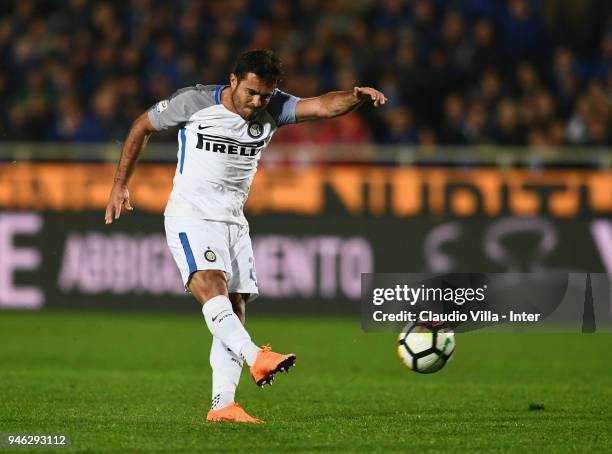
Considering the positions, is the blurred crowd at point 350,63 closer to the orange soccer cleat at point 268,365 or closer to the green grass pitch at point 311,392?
the green grass pitch at point 311,392

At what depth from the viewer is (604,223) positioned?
49.2 feet

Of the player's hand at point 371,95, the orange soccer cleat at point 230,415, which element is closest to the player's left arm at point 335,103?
the player's hand at point 371,95

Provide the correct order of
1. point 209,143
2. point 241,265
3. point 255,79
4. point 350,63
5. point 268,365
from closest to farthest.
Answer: point 268,365 → point 255,79 → point 209,143 → point 241,265 → point 350,63

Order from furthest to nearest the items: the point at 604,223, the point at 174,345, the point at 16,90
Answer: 1. the point at 16,90
2. the point at 604,223
3. the point at 174,345

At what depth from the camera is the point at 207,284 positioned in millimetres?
7008

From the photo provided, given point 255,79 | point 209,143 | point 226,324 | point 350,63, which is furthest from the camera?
point 350,63

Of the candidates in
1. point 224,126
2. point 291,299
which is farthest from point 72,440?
point 291,299

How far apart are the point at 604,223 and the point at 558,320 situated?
7875mm

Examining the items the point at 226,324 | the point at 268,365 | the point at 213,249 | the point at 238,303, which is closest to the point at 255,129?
the point at 213,249

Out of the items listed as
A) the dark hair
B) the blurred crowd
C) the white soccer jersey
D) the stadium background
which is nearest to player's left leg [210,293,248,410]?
the white soccer jersey

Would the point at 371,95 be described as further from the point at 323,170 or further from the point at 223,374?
the point at 323,170

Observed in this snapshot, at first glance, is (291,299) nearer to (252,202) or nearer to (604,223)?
(252,202)

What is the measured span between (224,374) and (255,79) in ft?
5.48

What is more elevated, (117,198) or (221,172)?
(221,172)
